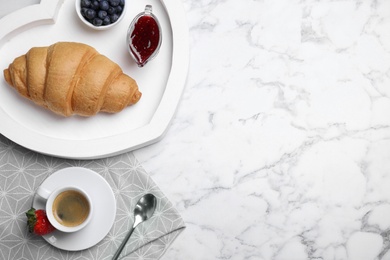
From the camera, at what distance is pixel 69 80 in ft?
4.65

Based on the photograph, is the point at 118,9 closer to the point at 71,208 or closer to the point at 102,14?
the point at 102,14

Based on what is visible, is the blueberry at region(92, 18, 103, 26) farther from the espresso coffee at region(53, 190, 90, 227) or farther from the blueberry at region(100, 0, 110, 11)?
the espresso coffee at region(53, 190, 90, 227)

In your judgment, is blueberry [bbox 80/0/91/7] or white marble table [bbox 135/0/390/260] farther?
white marble table [bbox 135/0/390/260]

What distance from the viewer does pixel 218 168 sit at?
61.4 inches

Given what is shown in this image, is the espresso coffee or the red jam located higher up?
the red jam

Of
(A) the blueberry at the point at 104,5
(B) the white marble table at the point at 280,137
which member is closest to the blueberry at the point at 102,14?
(A) the blueberry at the point at 104,5

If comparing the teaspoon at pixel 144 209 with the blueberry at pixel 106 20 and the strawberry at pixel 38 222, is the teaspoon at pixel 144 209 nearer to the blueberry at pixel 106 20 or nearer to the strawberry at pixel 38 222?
the strawberry at pixel 38 222

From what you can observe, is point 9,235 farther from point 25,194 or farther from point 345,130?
point 345,130

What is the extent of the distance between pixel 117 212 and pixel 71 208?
0.40 feet

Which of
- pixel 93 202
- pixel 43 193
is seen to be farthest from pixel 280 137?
pixel 43 193

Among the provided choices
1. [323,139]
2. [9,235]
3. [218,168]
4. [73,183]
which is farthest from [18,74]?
[323,139]

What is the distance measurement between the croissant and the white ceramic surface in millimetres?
59

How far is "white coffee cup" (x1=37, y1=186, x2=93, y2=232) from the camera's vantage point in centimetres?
143

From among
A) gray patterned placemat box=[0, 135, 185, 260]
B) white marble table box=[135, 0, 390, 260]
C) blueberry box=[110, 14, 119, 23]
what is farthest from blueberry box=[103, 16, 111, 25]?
gray patterned placemat box=[0, 135, 185, 260]
